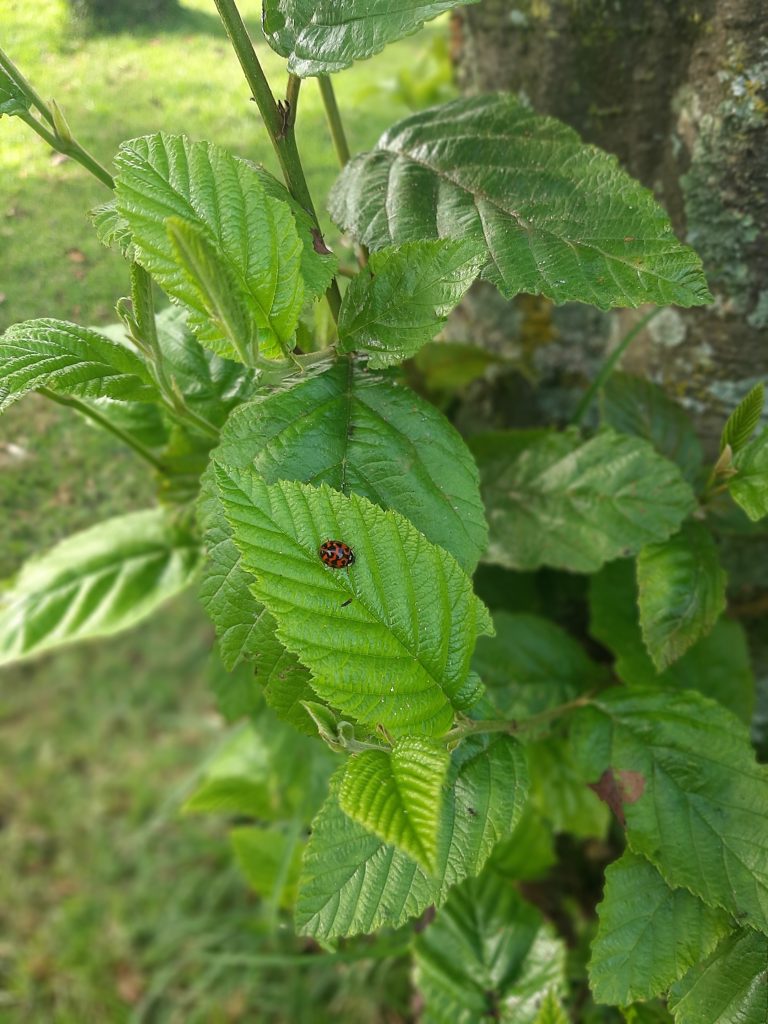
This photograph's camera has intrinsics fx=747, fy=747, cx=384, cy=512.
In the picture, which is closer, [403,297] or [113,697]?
[403,297]

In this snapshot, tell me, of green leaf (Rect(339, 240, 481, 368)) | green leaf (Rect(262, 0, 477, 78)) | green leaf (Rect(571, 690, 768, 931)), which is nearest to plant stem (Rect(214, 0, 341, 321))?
green leaf (Rect(262, 0, 477, 78))

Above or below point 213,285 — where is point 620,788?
below

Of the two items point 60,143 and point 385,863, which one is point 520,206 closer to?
point 60,143

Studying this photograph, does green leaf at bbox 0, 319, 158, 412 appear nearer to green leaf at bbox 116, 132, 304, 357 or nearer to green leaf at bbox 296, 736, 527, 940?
green leaf at bbox 116, 132, 304, 357

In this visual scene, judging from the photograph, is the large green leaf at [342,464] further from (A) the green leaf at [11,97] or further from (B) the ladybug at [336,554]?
(A) the green leaf at [11,97]

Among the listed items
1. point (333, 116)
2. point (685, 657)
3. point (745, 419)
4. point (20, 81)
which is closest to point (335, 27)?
point (333, 116)

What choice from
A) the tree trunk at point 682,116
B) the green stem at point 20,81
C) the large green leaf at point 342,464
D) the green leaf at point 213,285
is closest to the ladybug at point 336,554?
the large green leaf at point 342,464
